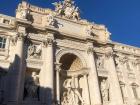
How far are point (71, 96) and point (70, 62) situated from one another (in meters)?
3.88

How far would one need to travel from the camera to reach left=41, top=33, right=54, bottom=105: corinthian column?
53.7ft

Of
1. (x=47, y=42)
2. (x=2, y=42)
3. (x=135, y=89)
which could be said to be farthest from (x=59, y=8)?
(x=135, y=89)

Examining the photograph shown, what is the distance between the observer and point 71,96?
18.6 metres

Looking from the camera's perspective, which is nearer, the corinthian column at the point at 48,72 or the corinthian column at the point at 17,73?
the corinthian column at the point at 17,73

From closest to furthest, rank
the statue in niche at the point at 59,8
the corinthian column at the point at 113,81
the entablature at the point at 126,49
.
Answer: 1. the corinthian column at the point at 113,81
2. the statue in niche at the point at 59,8
3. the entablature at the point at 126,49

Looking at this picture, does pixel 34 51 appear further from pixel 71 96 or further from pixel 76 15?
pixel 76 15

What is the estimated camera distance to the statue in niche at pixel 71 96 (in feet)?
60.0

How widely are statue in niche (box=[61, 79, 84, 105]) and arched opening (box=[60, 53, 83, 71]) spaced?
6.89ft

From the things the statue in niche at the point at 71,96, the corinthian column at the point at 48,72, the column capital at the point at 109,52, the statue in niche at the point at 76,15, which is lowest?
the statue in niche at the point at 71,96

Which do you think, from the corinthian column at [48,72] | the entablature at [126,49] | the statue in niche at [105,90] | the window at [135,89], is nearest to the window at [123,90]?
the window at [135,89]

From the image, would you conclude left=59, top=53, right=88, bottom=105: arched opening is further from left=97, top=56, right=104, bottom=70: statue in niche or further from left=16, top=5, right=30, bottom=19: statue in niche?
left=16, top=5, right=30, bottom=19: statue in niche

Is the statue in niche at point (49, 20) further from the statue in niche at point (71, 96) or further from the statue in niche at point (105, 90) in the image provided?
the statue in niche at point (105, 90)

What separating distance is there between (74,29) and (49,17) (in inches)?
123

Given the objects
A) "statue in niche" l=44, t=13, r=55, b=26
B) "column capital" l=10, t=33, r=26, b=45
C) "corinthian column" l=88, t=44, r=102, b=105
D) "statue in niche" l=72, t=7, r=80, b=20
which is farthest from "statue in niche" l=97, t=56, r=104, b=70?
"column capital" l=10, t=33, r=26, b=45
